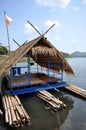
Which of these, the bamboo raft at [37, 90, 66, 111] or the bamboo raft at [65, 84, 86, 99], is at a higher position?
the bamboo raft at [65, 84, 86, 99]

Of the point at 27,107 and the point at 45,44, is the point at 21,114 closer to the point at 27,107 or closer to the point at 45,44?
the point at 27,107

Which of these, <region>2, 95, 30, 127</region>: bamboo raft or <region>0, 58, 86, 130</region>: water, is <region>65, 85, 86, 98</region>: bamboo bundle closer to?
<region>0, 58, 86, 130</region>: water

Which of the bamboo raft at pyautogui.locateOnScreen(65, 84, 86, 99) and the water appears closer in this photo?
the water

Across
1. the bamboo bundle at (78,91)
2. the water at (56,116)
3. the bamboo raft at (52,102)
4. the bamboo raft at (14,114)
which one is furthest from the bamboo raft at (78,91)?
the bamboo raft at (14,114)

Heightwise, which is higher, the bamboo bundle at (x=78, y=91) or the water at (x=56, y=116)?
the bamboo bundle at (x=78, y=91)

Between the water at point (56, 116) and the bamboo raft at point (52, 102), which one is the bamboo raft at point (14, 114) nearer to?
the water at point (56, 116)

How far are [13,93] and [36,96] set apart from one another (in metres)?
2.09

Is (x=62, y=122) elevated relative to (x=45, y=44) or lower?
lower

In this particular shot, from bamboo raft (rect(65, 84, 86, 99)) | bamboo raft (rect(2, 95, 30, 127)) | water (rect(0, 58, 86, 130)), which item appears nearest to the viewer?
bamboo raft (rect(2, 95, 30, 127))

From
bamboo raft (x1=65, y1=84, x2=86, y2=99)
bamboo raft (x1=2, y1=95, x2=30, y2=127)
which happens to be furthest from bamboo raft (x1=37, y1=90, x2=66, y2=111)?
bamboo raft (x1=65, y1=84, x2=86, y2=99)

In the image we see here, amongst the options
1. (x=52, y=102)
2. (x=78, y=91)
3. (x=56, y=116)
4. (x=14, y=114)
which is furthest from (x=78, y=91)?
(x=14, y=114)

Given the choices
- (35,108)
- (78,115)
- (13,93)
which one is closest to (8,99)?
(13,93)

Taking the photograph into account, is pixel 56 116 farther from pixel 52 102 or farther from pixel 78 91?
pixel 78 91

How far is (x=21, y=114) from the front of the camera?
731 cm
